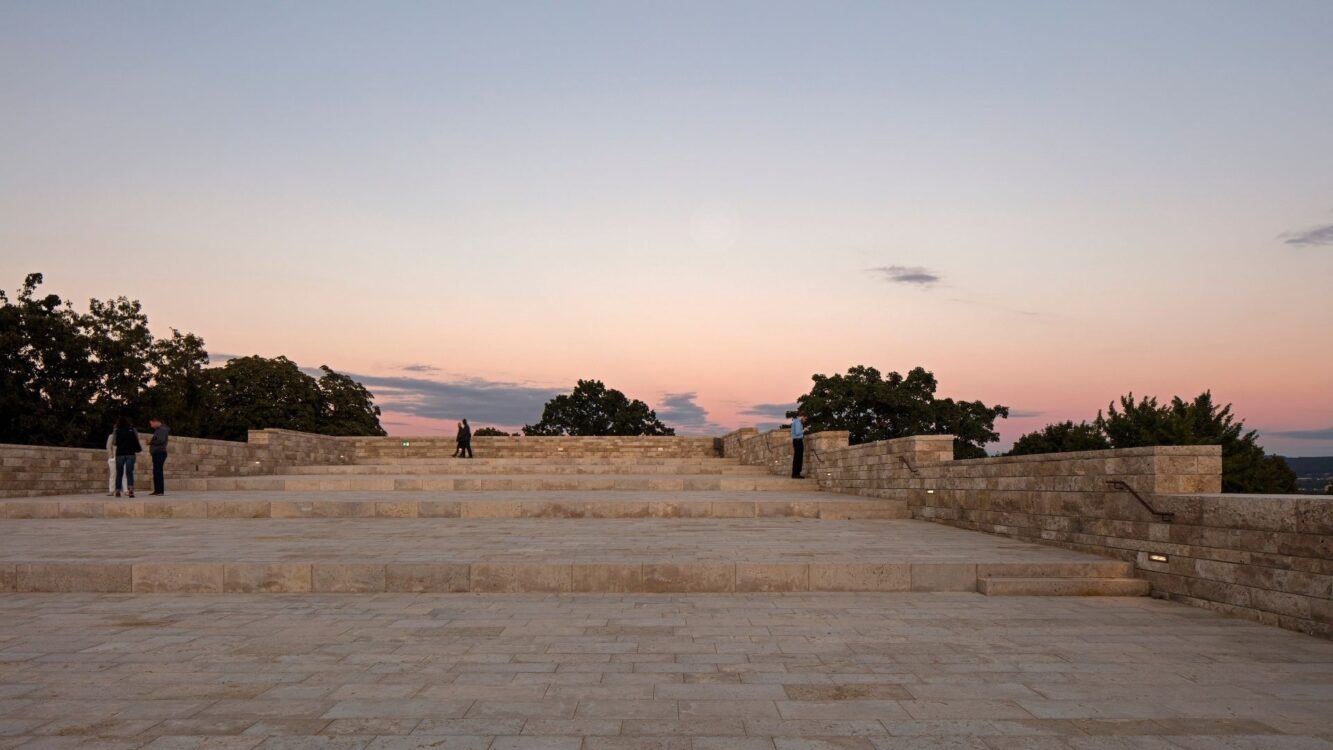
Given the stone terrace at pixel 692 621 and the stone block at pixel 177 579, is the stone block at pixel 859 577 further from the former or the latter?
the stone block at pixel 177 579

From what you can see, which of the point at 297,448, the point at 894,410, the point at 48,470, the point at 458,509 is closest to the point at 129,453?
the point at 48,470

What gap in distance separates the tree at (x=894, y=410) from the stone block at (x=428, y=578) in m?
37.8

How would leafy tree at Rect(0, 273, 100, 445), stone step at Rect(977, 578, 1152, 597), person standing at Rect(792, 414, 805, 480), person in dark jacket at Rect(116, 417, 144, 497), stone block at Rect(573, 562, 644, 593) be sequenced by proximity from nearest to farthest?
stone step at Rect(977, 578, 1152, 597) < stone block at Rect(573, 562, 644, 593) < person in dark jacket at Rect(116, 417, 144, 497) < person standing at Rect(792, 414, 805, 480) < leafy tree at Rect(0, 273, 100, 445)

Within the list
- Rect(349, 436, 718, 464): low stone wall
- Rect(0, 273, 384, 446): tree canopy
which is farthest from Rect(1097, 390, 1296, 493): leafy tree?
Rect(0, 273, 384, 446): tree canopy

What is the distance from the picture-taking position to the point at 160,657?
502 cm

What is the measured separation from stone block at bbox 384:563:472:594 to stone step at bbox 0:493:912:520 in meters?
4.84

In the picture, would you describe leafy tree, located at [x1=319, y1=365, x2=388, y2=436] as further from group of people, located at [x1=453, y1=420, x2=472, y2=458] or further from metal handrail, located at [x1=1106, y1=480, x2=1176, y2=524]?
metal handrail, located at [x1=1106, y1=480, x2=1176, y2=524]

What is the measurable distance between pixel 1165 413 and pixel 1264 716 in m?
42.9

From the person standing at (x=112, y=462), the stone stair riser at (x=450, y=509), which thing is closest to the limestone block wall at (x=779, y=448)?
the stone stair riser at (x=450, y=509)

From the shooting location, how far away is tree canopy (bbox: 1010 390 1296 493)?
36406 millimetres

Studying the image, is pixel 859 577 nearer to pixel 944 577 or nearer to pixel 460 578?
pixel 944 577

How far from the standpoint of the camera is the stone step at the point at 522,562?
731 cm

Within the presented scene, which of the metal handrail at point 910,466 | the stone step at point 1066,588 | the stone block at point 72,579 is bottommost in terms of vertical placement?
the stone block at point 72,579

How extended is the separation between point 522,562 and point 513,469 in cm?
1371
